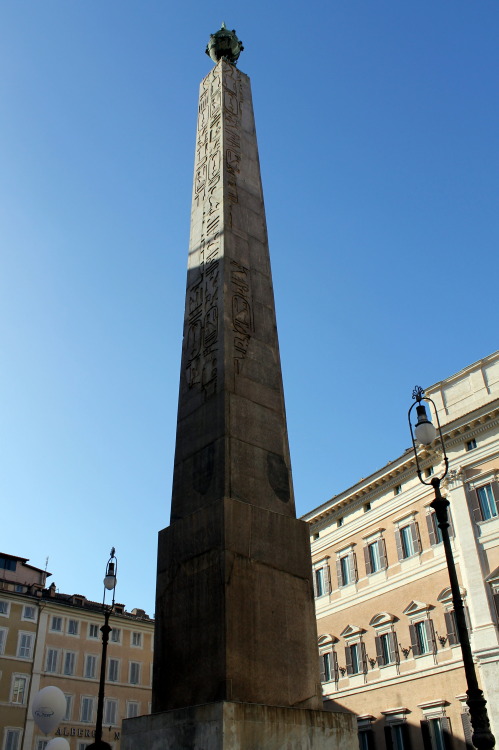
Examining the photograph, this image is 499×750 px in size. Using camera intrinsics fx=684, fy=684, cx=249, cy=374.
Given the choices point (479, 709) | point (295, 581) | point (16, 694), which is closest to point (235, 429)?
point (295, 581)

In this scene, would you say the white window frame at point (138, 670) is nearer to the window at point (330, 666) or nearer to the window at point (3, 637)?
the window at point (3, 637)

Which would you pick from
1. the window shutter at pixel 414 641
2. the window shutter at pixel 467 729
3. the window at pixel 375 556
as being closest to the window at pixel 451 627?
the window shutter at pixel 414 641

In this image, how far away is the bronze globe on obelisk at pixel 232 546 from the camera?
5.80 meters

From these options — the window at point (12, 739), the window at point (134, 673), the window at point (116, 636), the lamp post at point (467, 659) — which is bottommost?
the lamp post at point (467, 659)

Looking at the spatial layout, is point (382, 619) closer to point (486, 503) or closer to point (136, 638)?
point (486, 503)

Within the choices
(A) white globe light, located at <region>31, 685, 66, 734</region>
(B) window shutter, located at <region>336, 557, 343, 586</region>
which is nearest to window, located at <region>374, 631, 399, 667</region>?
(B) window shutter, located at <region>336, 557, 343, 586</region>

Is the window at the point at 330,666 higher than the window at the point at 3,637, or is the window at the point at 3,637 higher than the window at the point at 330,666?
the window at the point at 3,637

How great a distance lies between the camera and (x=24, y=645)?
40.1 m

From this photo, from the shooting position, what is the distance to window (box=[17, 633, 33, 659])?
130 feet

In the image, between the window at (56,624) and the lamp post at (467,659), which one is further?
the window at (56,624)

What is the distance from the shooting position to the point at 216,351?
8258 millimetres

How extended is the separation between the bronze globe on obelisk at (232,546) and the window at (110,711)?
1586 inches

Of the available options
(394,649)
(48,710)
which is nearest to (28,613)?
(394,649)

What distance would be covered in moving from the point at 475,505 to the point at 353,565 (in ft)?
24.3
